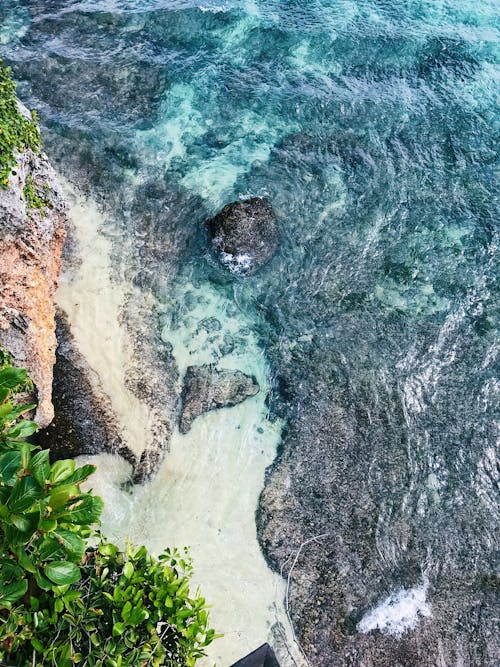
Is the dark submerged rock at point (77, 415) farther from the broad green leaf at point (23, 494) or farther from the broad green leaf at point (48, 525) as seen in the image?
the broad green leaf at point (23, 494)

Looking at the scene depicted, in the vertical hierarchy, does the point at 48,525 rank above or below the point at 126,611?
above

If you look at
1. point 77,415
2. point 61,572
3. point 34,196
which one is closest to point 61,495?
point 61,572

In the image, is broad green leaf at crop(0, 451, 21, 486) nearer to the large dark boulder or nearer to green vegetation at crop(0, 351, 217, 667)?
green vegetation at crop(0, 351, 217, 667)

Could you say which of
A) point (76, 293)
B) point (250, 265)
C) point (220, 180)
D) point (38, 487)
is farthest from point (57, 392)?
point (220, 180)

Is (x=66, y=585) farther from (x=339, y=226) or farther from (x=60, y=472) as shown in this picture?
(x=339, y=226)

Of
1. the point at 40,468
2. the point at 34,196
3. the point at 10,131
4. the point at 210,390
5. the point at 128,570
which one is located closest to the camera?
the point at 40,468

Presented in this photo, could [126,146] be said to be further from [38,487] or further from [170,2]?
[38,487]

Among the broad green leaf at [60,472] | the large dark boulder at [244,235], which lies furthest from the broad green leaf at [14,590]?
the large dark boulder at [244,235]
